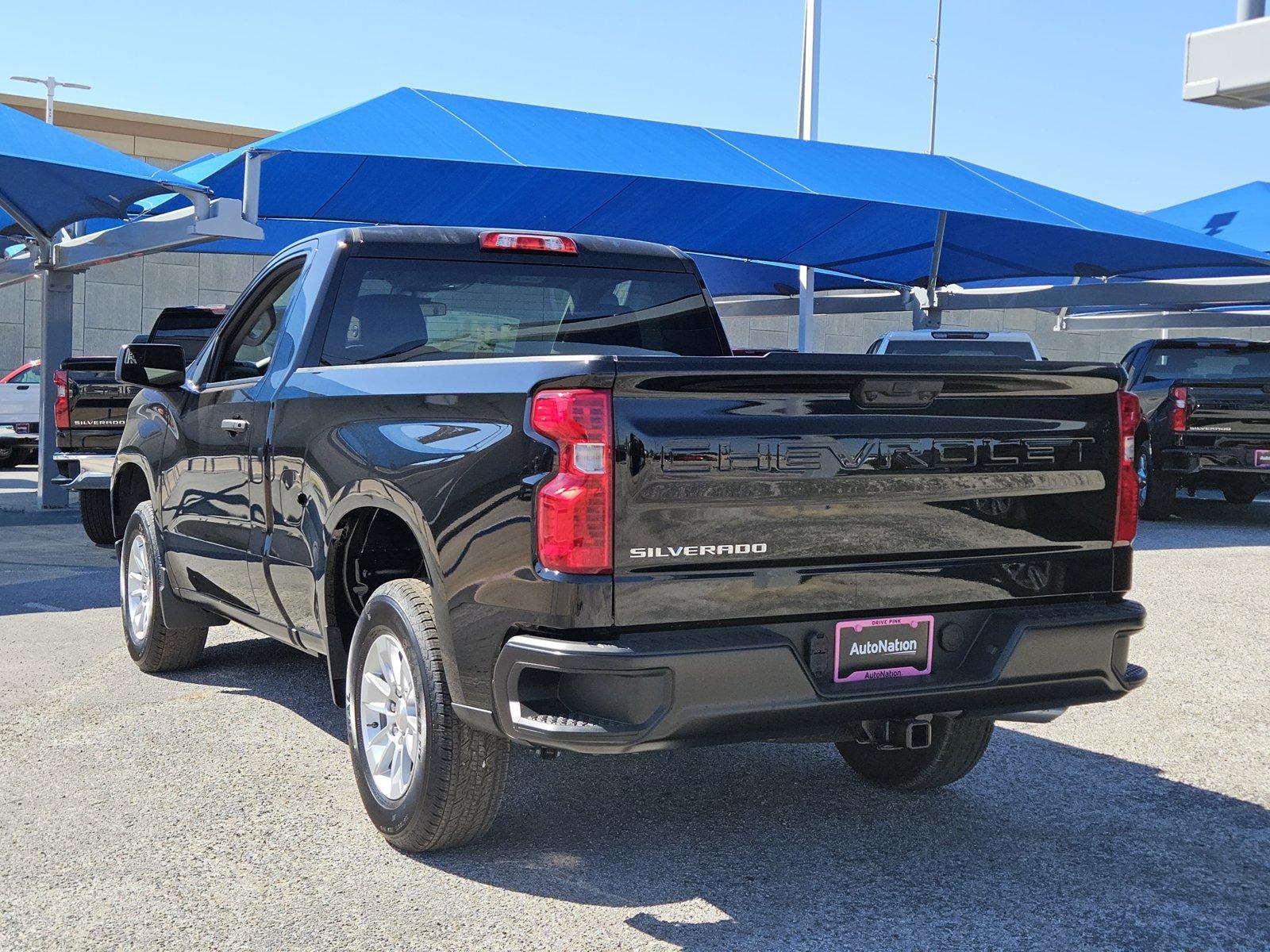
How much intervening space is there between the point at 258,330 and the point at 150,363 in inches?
23.9

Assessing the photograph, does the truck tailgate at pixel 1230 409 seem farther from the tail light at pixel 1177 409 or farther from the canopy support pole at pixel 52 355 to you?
the canopy support pole at pixel 52 355

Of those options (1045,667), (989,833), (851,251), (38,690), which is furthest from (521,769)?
(851,251)

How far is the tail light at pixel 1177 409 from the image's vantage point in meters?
15.2

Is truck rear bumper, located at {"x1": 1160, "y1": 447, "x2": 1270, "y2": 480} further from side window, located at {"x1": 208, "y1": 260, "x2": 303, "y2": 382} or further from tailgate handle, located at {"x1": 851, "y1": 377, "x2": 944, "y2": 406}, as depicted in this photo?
tailgate handle, located at {"x1": 851, "y1": 377, "x2": 944, "y2": 406}

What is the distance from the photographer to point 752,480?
144 inches

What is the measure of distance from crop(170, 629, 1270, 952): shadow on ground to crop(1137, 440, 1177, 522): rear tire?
10.8 metres

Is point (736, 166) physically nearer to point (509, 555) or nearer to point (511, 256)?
point (511, 256)

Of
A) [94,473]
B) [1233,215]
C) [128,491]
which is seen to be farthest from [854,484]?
[1233,215]

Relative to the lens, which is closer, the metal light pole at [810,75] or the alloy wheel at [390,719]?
the alloy wheel at [390,719]

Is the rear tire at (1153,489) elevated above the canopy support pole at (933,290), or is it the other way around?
the canopy support pole at (933,290)

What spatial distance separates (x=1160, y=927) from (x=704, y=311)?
300cm

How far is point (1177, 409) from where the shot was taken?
15.2 metres

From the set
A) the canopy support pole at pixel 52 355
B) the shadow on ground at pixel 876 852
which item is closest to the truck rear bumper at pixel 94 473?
the shadow on ground at pixel 876 852

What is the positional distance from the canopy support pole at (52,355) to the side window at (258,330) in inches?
428
